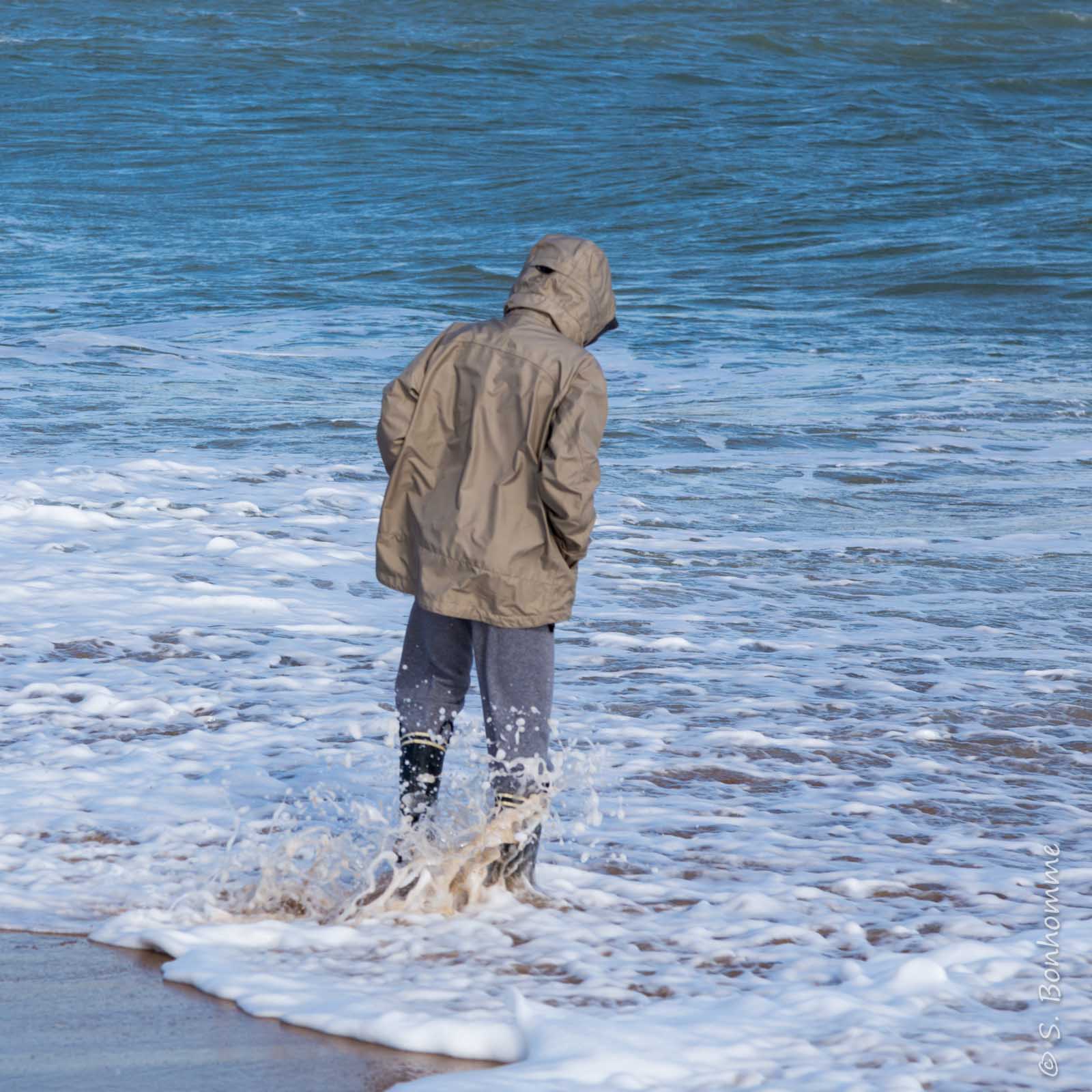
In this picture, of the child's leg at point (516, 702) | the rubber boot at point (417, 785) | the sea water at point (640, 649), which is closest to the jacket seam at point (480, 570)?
the child's leg at point (516, 702)

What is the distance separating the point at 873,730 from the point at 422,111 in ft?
94.7

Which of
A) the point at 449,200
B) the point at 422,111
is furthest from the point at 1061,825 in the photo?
the point at 422,111

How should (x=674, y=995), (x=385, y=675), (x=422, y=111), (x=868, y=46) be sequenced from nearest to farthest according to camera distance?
(x=674, y=995), (x=385, y=675), (x=422, y=111), (x=868, y=46)

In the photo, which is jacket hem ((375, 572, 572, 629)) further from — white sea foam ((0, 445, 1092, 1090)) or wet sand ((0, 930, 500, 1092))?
wet sand ((0, 930, 500, 1092))

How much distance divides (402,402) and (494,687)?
2.44ft

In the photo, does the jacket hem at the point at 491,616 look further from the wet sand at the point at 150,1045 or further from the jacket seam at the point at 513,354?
the wet sand at the point at 150,1045

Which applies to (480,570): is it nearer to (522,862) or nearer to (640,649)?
(522,862)

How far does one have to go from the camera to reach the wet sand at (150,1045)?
3.06 metres

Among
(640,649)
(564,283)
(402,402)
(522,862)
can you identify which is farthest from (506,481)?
(640,649)

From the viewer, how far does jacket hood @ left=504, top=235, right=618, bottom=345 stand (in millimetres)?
3725

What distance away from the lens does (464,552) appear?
12.1ft

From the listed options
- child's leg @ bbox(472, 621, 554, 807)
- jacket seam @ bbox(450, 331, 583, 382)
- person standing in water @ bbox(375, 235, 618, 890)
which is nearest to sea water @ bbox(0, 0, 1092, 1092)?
child's leg @ bbox(472, 621, 554, 807)

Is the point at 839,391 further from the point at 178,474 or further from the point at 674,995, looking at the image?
the point at 674,995

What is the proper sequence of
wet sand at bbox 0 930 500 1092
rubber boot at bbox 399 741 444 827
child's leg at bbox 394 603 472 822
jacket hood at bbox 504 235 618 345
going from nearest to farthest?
wet sand at bbox 0 930 500 1092
jacket hood at bbox 504 235 618 345
child's leg at bbox 394 603 472 822
rubber boot at bbox 399 741 444 827
